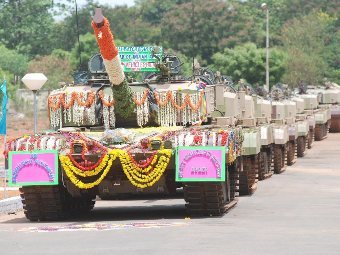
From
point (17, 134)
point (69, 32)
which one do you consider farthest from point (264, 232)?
point (69, 32)

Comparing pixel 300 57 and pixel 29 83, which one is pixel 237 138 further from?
pixel 300 57

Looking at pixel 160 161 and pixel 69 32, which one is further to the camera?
pixel 69 32

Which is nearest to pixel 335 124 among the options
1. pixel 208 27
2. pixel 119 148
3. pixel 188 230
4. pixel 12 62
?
pixel 12 62

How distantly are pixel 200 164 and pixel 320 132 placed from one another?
35.8 meters

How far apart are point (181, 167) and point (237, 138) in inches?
104

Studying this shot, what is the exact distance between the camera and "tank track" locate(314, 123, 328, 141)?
56281mm

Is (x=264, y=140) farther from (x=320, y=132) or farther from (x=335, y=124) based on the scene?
(x=335, y=124)

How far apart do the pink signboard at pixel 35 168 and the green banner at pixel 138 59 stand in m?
3.47

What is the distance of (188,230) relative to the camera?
1948 centimetres

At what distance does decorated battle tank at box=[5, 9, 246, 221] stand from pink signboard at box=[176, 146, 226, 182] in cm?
2

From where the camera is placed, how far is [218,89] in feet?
92.5

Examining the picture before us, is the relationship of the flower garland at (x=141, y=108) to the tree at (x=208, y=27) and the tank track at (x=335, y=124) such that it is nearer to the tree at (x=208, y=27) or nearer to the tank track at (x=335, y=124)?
the tank track at (x=335, y=124)

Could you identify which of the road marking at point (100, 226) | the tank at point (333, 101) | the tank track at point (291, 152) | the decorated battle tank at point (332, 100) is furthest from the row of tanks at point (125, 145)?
the tank at point (333, 101)

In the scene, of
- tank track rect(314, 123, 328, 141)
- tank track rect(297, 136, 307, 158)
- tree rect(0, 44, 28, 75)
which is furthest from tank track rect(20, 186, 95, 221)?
tree rect(0, 44, 28, 75)
